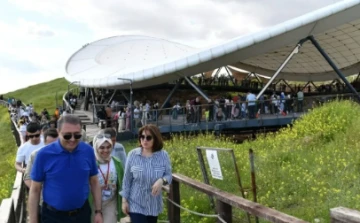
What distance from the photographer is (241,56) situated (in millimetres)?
23641

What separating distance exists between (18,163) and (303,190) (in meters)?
4.60

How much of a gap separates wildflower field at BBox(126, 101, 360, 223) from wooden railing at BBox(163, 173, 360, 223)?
918 mm

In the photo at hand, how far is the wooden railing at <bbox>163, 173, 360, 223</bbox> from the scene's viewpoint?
2641 mm

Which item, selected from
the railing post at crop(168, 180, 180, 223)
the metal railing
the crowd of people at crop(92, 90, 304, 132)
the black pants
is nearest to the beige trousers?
the black pants

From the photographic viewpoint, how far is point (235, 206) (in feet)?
15.0

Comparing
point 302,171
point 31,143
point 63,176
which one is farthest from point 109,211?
point 302,171

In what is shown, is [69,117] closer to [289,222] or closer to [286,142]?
[289,222]

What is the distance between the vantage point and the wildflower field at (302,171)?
695 centimetres

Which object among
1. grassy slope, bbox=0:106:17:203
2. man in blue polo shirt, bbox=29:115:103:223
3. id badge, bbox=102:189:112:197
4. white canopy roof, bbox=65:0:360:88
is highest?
white canopy roof, bbox=65:0:360:88

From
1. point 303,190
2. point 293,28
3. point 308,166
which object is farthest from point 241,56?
point 303,190

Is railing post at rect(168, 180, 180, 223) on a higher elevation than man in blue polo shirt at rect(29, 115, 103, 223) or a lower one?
lower

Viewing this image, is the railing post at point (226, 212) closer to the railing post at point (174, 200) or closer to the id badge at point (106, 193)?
the id badge at point (106, 193)

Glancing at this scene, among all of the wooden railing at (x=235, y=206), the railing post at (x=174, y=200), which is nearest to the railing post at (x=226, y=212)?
the wooden railing at (x=235, y=206)

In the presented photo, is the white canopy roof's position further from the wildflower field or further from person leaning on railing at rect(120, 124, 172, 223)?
person leaning on railing at rect(120, 124, 172, 223)
